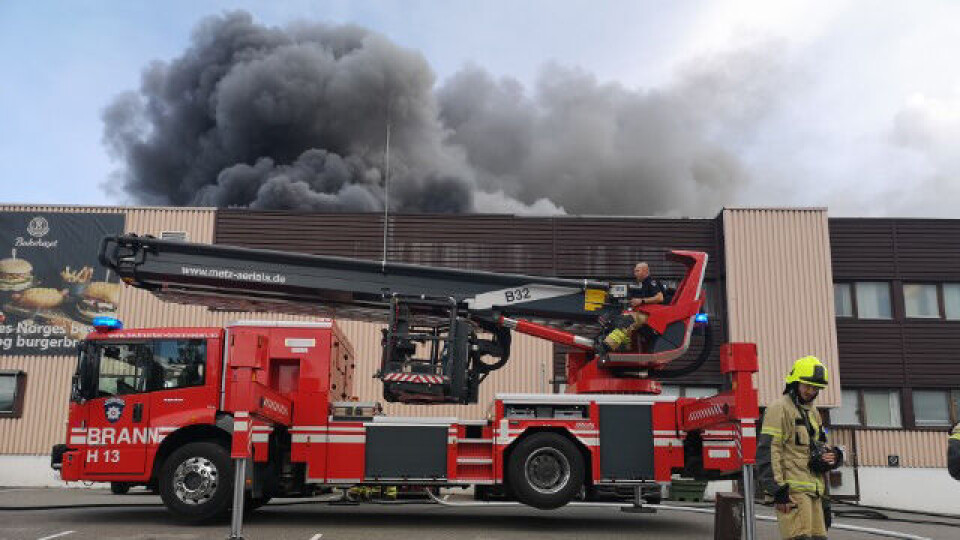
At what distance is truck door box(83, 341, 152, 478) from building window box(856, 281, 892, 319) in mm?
18341

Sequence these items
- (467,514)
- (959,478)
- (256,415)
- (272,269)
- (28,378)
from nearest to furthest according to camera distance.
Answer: (959,478) < (256,415) < (272,269) < (467,514) < (28,378)

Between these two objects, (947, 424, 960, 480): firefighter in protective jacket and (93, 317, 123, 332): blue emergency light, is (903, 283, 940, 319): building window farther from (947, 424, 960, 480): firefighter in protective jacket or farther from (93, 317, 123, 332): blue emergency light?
(93, 317, 123, 332): blue emergency light

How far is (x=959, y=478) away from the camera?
18.4ft

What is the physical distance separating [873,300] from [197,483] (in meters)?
18.5

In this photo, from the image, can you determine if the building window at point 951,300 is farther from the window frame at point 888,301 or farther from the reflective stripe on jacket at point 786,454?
the reflective stripe on jacket at point 786,454

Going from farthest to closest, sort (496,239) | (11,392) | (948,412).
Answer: (496,239), (948,412), (11,392)

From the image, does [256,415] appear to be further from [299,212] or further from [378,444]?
[299,212]

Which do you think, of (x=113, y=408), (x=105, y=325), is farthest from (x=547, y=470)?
(x=105, y=325)

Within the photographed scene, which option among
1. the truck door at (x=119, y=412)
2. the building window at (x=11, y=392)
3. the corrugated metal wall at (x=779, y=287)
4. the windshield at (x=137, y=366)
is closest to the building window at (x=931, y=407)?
the corrugated metal wall at (x=779, y=287)

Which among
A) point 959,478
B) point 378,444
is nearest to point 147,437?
point 378,444

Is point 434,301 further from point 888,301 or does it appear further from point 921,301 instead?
point 921,301

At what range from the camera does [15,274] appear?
70.9 ft

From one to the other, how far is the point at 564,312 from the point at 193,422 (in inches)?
210

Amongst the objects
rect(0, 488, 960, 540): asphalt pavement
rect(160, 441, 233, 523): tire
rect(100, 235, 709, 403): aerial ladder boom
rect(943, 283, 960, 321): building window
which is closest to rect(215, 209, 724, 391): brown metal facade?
rect(943, 283, 960, 321): building window
